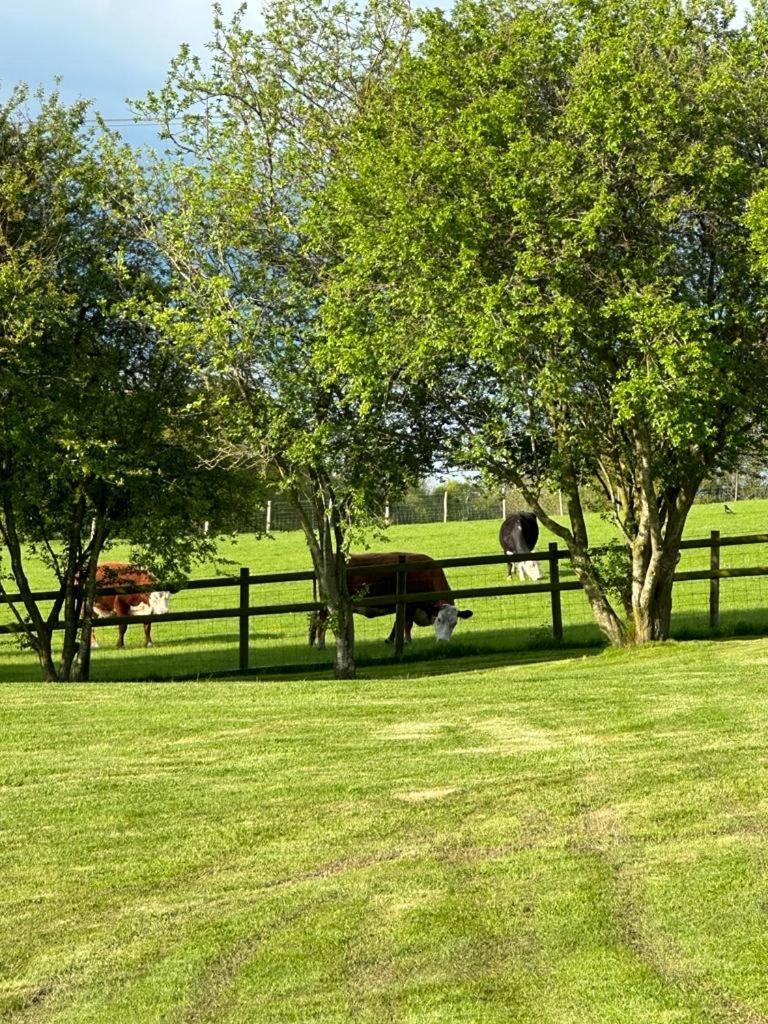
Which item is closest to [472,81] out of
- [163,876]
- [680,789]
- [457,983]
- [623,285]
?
[623,285]

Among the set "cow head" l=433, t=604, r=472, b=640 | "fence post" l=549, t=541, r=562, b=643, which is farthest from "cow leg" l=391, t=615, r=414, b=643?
"fence post" l=549, t=541, r=562, b=643

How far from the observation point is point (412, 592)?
2808 cm

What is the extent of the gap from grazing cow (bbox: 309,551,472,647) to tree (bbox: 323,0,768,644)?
6.37 meters

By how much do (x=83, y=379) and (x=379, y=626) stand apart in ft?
36.4

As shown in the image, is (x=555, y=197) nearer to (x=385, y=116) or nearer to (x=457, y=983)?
(x=385, y=116)

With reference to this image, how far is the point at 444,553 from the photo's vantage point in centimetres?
4353

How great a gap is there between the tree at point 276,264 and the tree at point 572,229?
119 centimetres

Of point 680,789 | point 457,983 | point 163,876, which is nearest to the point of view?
point 457,983

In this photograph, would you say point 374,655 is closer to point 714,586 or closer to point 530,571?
point 714,586

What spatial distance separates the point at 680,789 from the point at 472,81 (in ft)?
37.2

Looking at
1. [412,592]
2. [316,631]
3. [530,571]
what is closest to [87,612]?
[316,631]

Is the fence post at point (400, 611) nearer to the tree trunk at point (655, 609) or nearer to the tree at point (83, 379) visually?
the tree at point (83, 379)

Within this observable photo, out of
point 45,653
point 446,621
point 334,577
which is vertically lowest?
point 45,653

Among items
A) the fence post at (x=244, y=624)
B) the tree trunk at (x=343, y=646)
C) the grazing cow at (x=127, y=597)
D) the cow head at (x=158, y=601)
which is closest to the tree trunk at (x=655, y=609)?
the tree trunk at (x=343, y=646)
